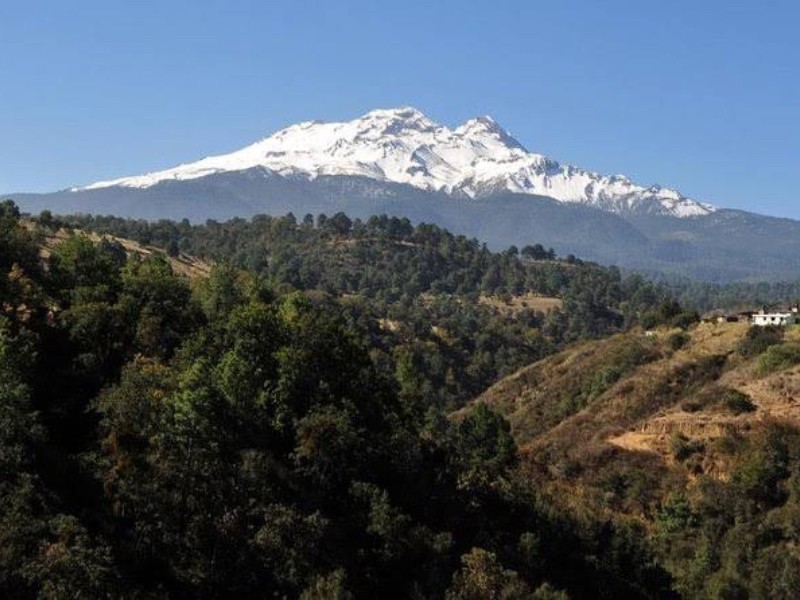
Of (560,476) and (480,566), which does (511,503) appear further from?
(560,476)

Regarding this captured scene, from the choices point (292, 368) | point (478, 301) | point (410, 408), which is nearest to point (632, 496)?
point (410, 408)

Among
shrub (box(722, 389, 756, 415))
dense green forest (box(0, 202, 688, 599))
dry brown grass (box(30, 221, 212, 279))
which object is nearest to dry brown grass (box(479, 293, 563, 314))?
dry brown grass (box(30, 221, 212, 279))

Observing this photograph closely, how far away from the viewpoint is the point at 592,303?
17400 cm

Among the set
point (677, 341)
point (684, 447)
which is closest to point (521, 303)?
point (677, 341)

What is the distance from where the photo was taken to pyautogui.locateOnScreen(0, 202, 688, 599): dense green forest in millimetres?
29719

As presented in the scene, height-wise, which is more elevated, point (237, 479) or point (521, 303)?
point (237, 479)

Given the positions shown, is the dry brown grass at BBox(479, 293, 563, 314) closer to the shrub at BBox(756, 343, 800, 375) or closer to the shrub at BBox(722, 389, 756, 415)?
the shrub at BBox(756, 343, 800, 375)

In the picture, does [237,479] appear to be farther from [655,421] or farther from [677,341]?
[677,341]

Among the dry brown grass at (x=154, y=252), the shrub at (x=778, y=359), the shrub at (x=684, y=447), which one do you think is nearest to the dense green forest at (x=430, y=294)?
the dry brown grass at (x=154, y=252)

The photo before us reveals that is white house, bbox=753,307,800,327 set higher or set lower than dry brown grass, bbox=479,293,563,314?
higher

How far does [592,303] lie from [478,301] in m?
20.6

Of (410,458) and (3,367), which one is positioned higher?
(3,367)

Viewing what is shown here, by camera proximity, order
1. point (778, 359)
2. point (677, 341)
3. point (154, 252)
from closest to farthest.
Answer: point (778, 359) → point (677, 341) → point (154, 252)

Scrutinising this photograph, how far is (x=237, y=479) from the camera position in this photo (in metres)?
32.9
